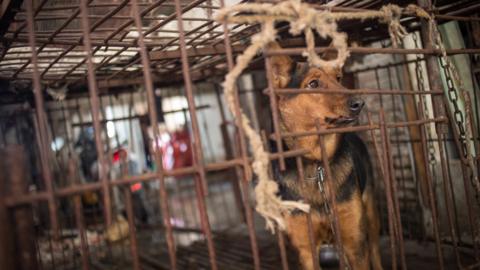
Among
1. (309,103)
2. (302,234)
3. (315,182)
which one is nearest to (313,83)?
(309,103)

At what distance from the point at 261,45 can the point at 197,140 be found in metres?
0.54

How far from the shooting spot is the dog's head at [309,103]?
2750mm

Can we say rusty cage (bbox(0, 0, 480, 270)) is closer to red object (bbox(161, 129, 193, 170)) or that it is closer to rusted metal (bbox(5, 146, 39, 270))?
rusted metal (bbox(5, 146, 39, 270))

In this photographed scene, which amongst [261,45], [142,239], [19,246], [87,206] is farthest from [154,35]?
[87,206]

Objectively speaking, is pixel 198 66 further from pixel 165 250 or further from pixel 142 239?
pixel 142 239

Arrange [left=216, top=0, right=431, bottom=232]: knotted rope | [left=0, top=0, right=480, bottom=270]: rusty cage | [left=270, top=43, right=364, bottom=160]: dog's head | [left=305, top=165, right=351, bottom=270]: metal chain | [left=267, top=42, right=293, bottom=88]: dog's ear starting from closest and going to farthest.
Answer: [left=0, top=0, right=480, bottom=270]: rusty cage → [left=216, top=0, right=431, bottom=232]: knotted rope → [left=305, top=165, right=351, bottom=270]: metal chain → [left=270, top=43, right=364, bottom=160]: dog's head → [left=267, top=42, right=293, bottom=88]: dog's ear

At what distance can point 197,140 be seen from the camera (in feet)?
5.31

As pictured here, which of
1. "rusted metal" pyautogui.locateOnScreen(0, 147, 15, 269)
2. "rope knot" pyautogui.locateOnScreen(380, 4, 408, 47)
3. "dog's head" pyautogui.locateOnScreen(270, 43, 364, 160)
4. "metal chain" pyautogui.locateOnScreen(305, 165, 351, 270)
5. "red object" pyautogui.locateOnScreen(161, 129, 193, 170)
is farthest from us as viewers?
"red object" pyautogui.locateOnScreen(161, 129, 193, 170)

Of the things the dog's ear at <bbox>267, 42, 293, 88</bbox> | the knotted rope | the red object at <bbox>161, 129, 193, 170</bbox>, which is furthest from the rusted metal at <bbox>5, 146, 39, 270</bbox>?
the red object at <bbox>161, 129, 193, 170</bbox>

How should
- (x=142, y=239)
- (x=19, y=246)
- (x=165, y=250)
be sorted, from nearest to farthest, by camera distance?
(x=19, y=246) < (x=165, y=250) < (x=142, y=239)

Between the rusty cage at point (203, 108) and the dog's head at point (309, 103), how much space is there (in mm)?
203

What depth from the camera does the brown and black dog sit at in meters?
2.76

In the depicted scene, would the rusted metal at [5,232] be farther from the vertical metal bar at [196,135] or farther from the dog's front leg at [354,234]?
the dog's front leg at [354,234]

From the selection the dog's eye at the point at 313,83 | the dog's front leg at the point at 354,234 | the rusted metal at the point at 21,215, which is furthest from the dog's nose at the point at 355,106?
the rusted metal at the point at 21,215
